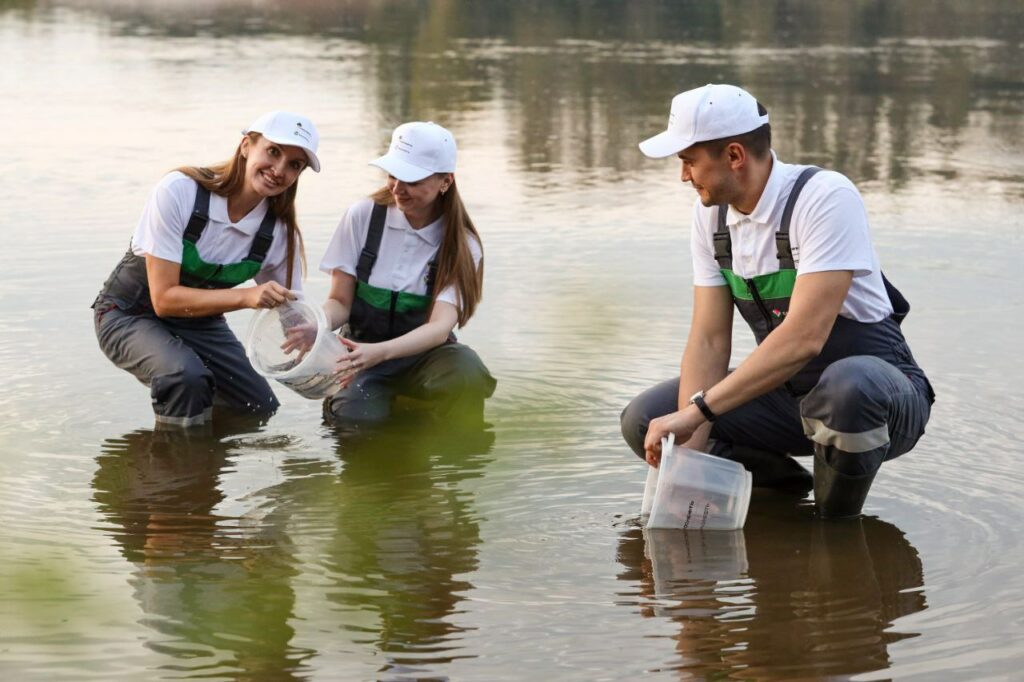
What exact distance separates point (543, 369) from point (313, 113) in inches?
301

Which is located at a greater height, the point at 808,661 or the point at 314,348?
the point at 314,348

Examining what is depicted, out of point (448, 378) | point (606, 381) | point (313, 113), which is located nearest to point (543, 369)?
point (606, 381)

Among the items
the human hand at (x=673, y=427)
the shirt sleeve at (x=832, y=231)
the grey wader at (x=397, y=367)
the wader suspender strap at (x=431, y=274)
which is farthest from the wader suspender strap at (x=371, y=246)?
the shirt sleeve at (x=832, y=231)

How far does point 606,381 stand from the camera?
626 centimetres

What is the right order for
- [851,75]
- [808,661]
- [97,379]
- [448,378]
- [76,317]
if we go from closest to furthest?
[808,661]
[448,378]
[97,379]
[76,317]
[851,75]

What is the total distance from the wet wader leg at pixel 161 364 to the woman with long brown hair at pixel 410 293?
485 millimetres

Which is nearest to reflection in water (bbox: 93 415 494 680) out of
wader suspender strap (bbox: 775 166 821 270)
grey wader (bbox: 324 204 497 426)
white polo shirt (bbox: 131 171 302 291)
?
grey wader (bbox: 324 204 497 426)

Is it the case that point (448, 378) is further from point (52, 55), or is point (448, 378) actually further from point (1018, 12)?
point (1018, 12)

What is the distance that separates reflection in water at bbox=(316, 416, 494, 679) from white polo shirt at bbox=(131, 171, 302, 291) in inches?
26.5

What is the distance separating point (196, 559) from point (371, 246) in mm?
1698

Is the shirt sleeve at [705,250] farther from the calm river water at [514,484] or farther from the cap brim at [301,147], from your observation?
the cap brim at [301,147]

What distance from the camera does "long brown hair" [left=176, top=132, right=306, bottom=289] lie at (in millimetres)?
5617

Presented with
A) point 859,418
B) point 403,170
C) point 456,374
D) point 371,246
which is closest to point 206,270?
point 371,246

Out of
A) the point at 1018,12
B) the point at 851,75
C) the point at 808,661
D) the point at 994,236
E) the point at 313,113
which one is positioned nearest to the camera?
the point at 808,661
